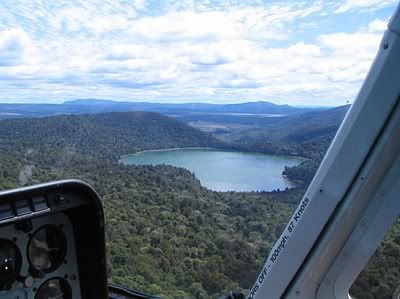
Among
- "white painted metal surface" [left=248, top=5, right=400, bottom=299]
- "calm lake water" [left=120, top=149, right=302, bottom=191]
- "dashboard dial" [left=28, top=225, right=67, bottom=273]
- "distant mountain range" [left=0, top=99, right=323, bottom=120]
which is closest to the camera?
"white painted metal surface" [left=248, top=5, right=400, bottom=299]

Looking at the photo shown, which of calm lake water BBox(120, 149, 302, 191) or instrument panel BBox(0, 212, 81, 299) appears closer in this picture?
instrument panel BBox(0, 212, 81, 299)

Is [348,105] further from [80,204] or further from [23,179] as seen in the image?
[23,179]

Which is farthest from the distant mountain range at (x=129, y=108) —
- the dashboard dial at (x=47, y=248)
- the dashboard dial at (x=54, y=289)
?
the dashboard dial at (x=54, y=289)

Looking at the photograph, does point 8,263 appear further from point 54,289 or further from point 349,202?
point 349,202

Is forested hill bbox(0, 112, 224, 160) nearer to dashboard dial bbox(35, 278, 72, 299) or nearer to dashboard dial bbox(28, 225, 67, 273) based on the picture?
dashboard dial bbox(28, 225, 67, 273)

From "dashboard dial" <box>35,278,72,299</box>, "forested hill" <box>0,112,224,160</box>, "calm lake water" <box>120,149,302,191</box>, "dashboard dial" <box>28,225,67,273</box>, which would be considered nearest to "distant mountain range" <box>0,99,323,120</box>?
"forested hill" <box>0,112,224,160</box>

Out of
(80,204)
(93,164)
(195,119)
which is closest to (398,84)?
(80,204)

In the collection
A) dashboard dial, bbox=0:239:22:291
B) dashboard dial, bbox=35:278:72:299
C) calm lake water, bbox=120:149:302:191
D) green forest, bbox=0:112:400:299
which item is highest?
calm lake water, bbox=120:149:302:191
